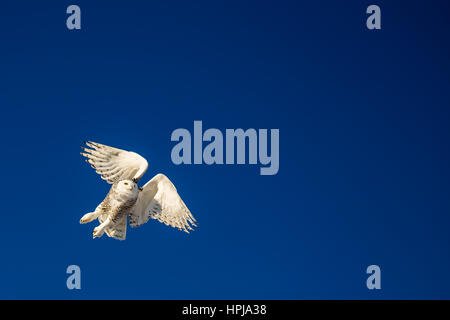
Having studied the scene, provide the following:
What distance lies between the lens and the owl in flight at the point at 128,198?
12.5m

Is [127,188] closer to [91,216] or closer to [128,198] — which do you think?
[128,198]

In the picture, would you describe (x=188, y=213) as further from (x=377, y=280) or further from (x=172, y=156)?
(x=377, y=280)

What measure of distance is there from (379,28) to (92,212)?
215 inches

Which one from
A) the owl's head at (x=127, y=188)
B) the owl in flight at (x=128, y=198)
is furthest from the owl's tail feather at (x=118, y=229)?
the owl's head at (x=127, y=188)

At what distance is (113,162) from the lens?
1273 centimetres

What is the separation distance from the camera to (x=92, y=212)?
41.7 ft

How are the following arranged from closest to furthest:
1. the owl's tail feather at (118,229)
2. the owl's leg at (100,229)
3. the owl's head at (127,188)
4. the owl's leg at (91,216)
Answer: the owl's head at (127,188) < the owl's leg at (100,229) < the owl's leg at (91,216) < the owl's tail feather at (118,229)

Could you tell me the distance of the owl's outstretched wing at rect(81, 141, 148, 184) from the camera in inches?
498

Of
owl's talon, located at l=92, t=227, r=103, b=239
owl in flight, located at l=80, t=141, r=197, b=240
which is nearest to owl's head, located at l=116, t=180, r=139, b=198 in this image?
owl in flight, located at l=80, t=141, r=197, b=240

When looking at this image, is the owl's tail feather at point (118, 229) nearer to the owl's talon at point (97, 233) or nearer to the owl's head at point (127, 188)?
the owl's talon at point (97, 233)

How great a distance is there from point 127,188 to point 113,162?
63 centimetres

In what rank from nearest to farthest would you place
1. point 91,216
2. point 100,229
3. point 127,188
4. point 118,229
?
point 127,188, point 100,229, point 91,216, point 118,229

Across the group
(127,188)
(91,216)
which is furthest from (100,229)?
(127,188)

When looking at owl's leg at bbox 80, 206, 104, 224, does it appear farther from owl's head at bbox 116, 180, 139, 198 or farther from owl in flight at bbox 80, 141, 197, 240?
owl's head at bbox 116, 180, 139, 198
